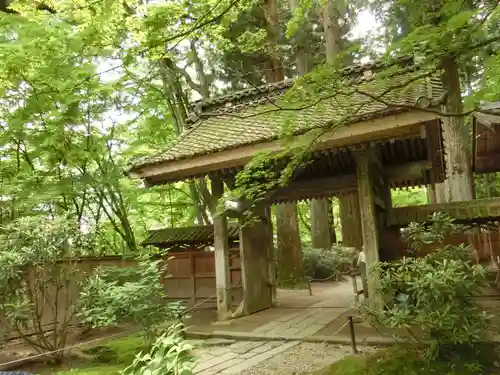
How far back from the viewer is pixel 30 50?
8.27 meters

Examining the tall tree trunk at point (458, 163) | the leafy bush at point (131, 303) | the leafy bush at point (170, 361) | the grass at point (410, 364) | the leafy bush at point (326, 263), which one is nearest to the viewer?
the leafy bush at point (170, 361)

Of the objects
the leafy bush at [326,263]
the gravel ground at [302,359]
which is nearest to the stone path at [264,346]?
the gravel ground at [302,359]

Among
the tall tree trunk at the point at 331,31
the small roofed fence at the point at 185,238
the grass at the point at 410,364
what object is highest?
the tall tree trunk at the point at 331,31

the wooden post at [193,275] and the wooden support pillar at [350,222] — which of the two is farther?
the wooden support pillar at [350,222]

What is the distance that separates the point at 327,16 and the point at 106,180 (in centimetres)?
1040

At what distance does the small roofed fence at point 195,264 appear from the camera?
32.9 feet

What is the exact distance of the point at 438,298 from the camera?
430 centimetres

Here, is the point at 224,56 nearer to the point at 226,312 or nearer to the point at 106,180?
the point at 106,180

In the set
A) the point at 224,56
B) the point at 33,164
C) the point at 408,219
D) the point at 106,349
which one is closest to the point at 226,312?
the point at 106,349

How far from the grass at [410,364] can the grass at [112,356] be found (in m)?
3.16

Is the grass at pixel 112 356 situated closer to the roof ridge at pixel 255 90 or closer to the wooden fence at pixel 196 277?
the wooden fence at pixel 196 277

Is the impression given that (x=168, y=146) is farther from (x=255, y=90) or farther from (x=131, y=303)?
(x=131, y=303)

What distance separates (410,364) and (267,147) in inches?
156

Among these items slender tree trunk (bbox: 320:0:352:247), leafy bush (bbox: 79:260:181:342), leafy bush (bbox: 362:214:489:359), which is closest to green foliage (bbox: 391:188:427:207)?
slender tree trunk (bbox: 320:0:352:247)
